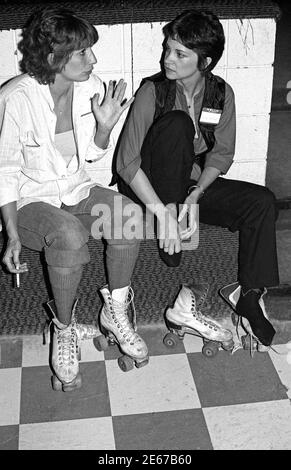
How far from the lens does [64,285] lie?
2145mm

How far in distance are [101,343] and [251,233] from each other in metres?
0.62

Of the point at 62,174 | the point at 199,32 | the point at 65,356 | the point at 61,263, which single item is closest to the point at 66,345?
the point at 65,356

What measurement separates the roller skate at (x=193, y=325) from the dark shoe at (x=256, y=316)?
0.34 ft

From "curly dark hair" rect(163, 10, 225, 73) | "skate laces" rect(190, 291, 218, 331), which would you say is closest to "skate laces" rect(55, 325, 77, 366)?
"skate laces" rect(190, 291, 218, 331)

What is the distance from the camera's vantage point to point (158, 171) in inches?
87.5

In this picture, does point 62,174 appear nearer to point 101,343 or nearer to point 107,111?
point 107,111

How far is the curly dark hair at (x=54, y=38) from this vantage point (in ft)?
6.76

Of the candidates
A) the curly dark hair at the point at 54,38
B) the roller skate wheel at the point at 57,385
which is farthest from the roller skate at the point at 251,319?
the curly dark hair at the point at 54,38

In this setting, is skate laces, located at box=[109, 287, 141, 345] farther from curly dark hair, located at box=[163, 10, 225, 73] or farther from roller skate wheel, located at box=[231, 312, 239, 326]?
curly dark hair, located at box=[163, 10, 225, 73]

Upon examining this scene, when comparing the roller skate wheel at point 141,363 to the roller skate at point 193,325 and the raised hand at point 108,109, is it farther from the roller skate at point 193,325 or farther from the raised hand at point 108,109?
the raised hand at point 108,109

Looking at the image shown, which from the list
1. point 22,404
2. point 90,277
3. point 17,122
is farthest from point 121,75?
point 22,404

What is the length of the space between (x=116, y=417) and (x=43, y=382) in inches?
11.0

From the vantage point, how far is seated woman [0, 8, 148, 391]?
2.09 meters

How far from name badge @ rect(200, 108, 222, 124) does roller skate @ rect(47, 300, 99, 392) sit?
78cm
